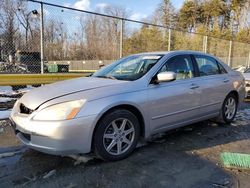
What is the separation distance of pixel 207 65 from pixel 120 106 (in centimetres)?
247

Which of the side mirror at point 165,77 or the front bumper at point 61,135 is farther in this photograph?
the side mirror at point 165,77

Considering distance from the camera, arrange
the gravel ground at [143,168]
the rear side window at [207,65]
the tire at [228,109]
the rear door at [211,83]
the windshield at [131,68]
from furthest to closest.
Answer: the tire at [228,109]
the rear side window at [207,65]
the rear door at [211,83]
the windshield at [131,68]
the gravel ground at [143,168]

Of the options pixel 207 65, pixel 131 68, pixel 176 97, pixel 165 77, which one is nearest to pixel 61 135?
pixel 165 77

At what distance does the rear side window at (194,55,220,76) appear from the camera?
199 inches

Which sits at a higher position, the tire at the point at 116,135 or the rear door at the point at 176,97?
the rear door at the point at 176,97

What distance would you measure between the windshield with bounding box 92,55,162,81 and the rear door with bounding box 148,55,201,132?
0.24 meters

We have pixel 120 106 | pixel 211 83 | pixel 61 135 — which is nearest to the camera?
pixel 61 135

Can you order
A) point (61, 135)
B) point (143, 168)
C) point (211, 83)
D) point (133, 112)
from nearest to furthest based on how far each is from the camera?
1. point (61, 135)
2. point (143, 168)
3. point (133, 112)
4. point (211, 83)

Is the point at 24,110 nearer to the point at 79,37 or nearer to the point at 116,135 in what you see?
the point at 116,135

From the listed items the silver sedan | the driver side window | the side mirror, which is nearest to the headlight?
the silver sedan

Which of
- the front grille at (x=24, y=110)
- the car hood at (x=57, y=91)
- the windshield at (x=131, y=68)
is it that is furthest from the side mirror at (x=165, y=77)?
the front grille at (x=24, y=110)

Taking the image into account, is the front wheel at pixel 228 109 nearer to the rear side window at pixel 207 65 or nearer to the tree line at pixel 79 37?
the rear side window at pixel 207 65

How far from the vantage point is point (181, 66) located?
4.69 meters

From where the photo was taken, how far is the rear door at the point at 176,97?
402 centimetres
